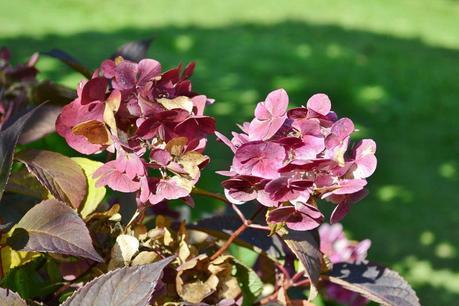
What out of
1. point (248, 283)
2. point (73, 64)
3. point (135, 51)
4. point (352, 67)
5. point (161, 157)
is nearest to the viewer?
point (161, 157)

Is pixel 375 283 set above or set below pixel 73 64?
below

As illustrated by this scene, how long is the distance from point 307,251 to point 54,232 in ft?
1.03

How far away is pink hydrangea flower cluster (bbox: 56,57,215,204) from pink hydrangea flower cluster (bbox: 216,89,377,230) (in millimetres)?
55

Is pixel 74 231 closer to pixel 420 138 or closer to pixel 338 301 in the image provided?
pixel 338 301

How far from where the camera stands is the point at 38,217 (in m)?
0.98

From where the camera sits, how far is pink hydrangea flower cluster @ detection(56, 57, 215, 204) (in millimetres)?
933

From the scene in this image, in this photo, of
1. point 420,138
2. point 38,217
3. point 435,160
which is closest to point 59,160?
point 38,217

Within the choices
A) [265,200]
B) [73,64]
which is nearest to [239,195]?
[265,200]

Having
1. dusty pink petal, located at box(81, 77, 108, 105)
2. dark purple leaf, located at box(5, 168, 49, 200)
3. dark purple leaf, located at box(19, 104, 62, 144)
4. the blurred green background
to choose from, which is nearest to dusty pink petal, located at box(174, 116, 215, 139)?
dusty pink petal, located at box(81, 77, 108, 105)

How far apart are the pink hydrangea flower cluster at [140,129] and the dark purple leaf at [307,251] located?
15 cm

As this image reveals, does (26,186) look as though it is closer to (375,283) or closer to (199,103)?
(199,103)

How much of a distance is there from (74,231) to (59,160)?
0.16 metres

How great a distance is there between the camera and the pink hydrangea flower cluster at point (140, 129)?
933 millimetres

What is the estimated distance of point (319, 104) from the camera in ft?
3.09
